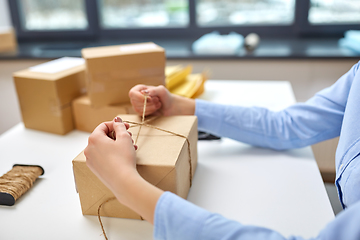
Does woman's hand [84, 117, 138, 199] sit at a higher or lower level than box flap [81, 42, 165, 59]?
lower

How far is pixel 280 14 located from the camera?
208 cm

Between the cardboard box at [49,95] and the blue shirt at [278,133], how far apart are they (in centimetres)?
44

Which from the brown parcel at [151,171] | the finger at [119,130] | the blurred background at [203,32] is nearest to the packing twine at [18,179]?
the brown parcel at [151,171]

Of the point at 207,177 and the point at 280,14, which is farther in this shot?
the point at 280,14

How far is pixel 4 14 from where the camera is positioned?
2357 millimetres

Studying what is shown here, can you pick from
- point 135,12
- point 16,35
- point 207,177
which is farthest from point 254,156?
point 16,35

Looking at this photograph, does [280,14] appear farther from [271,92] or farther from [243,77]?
[271,92]

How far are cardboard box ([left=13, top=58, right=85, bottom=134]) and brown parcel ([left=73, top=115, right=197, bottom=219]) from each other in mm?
417

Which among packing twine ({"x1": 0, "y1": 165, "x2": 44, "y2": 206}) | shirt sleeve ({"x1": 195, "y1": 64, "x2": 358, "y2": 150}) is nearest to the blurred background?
shirt sleeve ({"x1": 195, "y1": 64, "x2": 358, "y2": 150})

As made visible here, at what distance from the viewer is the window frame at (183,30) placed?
6.66 ft

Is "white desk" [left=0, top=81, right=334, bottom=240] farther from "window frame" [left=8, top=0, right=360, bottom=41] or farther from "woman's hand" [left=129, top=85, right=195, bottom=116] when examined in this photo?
"window frame" [left=8, top=0, right=360, bottom=41]

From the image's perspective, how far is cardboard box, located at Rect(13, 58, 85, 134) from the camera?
1044 mm

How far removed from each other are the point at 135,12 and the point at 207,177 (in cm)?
175

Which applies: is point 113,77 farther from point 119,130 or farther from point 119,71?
point 119,130
